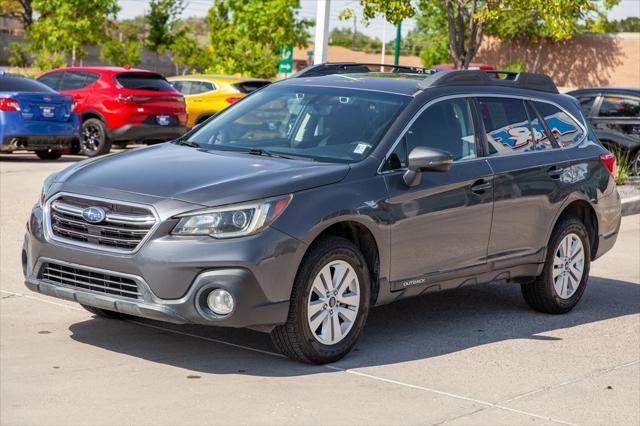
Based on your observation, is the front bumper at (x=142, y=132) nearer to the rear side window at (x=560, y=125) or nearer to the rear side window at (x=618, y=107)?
the rear side window at (x=618, y=107)

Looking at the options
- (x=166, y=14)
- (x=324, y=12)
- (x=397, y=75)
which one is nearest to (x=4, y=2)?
(x=166, y=14)

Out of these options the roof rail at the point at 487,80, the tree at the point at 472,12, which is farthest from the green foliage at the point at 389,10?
→ the roof rail at the point at 487,80

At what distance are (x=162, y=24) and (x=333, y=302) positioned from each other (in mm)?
47177

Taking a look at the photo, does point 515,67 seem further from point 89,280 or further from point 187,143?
point 89,280

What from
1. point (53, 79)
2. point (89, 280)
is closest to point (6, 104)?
point (53, 79)

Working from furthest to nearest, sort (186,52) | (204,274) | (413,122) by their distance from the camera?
(186,52)
(413,122)
(204,274)

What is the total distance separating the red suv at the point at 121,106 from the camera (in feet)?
69.5

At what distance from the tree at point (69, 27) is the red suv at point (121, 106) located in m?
18.0

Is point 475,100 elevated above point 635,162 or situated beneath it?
elevated above

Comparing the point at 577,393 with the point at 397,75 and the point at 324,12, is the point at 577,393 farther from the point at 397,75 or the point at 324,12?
the point at 324,12

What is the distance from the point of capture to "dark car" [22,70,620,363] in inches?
253

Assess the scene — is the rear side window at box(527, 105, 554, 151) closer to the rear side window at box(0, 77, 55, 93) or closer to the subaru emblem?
the subaru emblem

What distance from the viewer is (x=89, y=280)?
6.67m

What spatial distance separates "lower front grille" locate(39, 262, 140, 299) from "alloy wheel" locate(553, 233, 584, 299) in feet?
11.7
